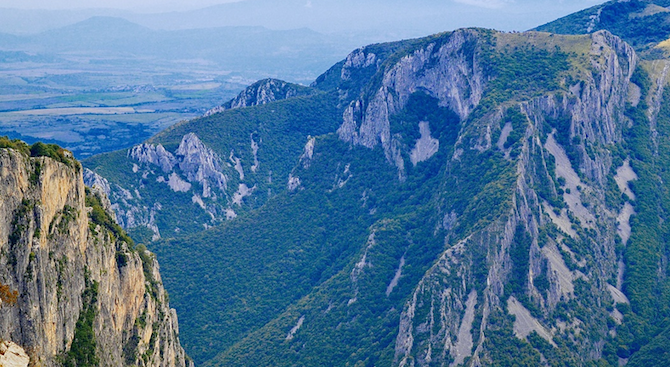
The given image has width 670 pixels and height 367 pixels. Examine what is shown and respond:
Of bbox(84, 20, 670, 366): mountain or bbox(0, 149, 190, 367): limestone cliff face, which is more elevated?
bbox(0, 149, 190, 367): limestone cliff face

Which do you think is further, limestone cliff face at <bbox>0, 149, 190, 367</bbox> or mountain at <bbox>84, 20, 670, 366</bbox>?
mountain at <bbox>84, 20, 670, 366</bbox>

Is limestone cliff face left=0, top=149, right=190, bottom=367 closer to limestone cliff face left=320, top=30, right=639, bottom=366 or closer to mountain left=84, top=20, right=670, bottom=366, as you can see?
limestone cliff face left=320, top=30, right=639, bottom=366

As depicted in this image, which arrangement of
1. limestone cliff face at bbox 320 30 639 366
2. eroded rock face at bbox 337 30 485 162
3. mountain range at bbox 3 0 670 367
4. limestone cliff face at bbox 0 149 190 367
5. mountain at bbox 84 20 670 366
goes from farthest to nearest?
eroded rock face at bbox 337 30 485 162
mountain at bbox 84 20 670 366
mountain range at bbox 3 0 670 367
limestone cliff face at bbox 320 30 639 366
limestone cliff face at bbox 0 149 190 367

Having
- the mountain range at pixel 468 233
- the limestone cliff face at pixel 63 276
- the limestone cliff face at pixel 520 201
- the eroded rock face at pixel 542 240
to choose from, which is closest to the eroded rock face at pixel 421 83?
the limestone cliff face at pixel 520 201

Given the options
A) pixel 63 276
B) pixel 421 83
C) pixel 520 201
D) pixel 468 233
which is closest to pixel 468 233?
pixel 468 233

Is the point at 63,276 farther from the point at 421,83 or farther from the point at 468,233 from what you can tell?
the point at 421,83

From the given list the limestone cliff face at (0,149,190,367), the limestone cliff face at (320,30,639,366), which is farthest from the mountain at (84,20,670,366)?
the limestone cliff face at (0,149,190,367)

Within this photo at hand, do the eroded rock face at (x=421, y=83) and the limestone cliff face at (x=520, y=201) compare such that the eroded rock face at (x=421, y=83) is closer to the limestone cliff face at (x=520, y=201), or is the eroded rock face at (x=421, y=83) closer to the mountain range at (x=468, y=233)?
the limestone cliff face at (x=520, y=201)
